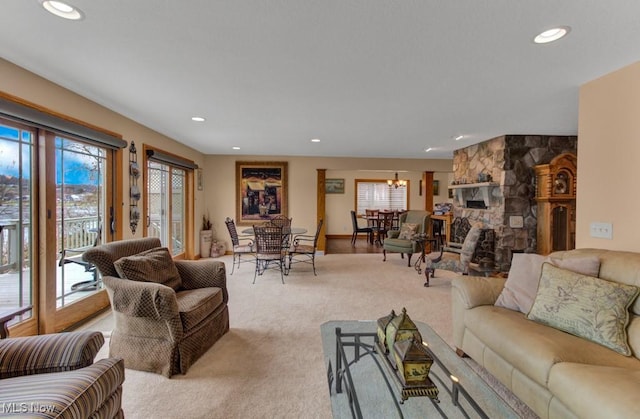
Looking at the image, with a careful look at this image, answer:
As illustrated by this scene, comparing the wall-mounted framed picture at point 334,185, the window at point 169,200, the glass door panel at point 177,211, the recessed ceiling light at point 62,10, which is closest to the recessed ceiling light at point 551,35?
the recessed ceiling light at point 62,10

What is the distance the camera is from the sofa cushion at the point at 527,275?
1915 mm

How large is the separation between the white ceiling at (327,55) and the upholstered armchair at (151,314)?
147cm

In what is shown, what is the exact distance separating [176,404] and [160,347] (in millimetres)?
438

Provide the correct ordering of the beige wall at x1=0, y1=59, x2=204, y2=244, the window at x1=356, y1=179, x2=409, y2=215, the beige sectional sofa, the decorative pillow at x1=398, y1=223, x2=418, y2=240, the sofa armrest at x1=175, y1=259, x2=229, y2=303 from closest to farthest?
1. the beige sectional sofa
2. the beige wall at x1=0, y1=59, x2=204, y2=244
3. the sofa armrest at x1=175, y1=259, x2=229, y2=303
4. the decorative pillow at x1=398, y1=223, x2=418, y2=240
5. the window at x1=356, y1=179, x2=409, y2=215

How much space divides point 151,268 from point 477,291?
8.47 feet

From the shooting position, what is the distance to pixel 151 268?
232 cm

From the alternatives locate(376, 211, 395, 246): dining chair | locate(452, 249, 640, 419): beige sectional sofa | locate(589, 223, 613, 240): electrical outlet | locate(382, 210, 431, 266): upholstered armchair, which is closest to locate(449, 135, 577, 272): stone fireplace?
locate(382, 210, 431, 266): upholstered armchair

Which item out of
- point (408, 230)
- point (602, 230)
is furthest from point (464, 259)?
point (408, 230)

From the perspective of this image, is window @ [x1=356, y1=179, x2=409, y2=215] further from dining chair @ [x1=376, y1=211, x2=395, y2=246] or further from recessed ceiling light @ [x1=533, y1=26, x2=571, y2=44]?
recessed ceiling light @ [x1=533, y1=26, x2=571, y2=44]

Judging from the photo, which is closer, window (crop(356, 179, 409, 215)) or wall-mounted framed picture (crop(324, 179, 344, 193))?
wall-mounted framed picture (crop(324, 179, 344, 193))

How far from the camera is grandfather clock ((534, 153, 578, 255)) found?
14.3 ft

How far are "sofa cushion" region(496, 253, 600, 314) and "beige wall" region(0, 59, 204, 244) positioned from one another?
13.3ft

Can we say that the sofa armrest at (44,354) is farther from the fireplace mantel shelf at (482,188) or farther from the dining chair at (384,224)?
Answer: the dining chair at (384,224)

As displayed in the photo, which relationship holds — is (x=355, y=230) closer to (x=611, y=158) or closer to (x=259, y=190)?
(x=259, y=190)
